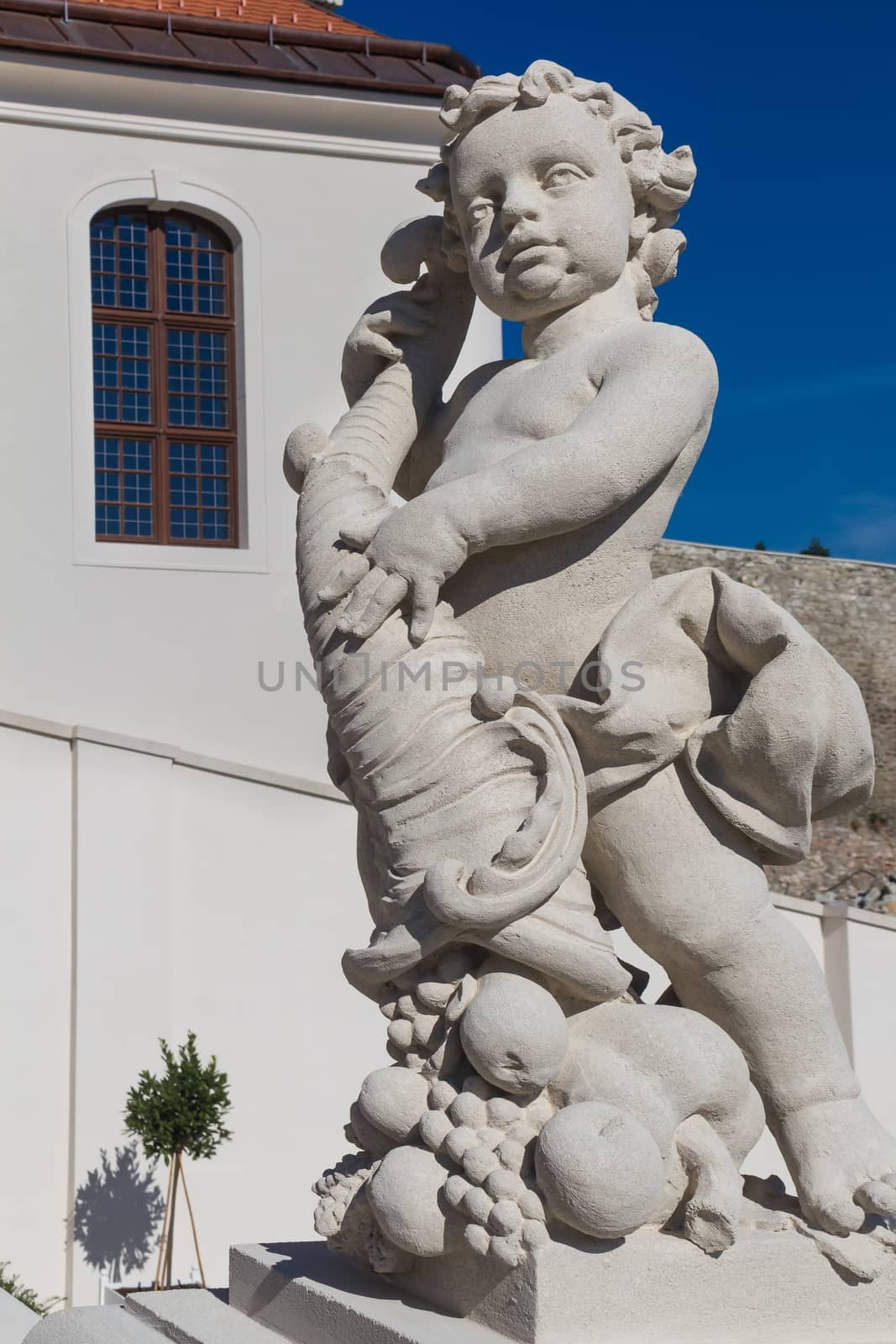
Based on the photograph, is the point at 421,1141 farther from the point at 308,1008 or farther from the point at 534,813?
the point at 308,1008

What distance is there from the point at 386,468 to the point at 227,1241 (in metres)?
6.74

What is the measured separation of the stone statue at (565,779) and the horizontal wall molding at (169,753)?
6175 mm

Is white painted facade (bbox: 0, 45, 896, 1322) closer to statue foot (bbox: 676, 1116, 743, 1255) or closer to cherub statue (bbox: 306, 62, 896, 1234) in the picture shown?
cherub statue (bbox: 306, 62, 896, 1234)

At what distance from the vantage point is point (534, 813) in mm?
2881

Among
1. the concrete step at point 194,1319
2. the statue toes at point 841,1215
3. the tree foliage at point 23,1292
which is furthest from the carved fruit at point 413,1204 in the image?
the tree foliage at point 23,1292

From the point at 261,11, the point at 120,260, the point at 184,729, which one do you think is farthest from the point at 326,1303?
the point at 261,11

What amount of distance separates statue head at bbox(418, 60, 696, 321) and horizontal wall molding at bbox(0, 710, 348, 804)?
617 centimetres

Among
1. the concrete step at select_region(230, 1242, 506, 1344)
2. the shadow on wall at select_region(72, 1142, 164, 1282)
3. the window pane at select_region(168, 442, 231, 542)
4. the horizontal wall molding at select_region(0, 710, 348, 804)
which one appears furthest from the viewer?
the window pane at select_region(168, 442, 231, 542)

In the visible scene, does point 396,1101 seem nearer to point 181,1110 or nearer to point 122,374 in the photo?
point 181,1110

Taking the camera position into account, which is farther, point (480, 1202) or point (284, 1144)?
point (284, 1144)

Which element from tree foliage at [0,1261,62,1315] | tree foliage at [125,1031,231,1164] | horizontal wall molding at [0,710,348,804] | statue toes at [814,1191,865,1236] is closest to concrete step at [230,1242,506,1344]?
statue toes at [814,1191,865,1236]

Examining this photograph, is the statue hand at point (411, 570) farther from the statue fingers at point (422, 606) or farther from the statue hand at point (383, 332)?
the statue hand at point (383, 332)

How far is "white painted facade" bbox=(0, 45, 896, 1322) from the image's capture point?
9070 mm

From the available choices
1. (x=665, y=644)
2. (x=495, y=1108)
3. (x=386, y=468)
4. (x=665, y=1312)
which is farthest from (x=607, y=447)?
(x=665, y=1312)
